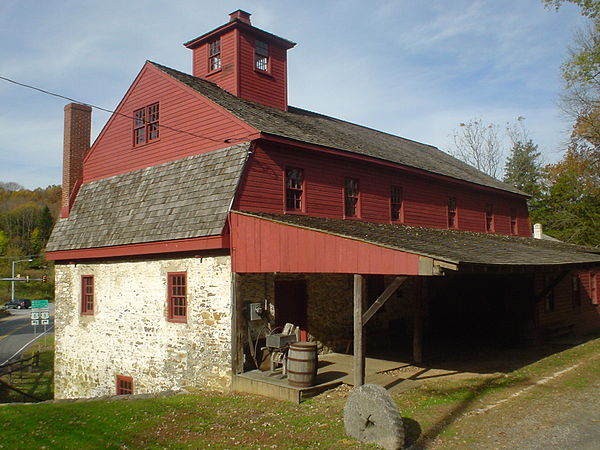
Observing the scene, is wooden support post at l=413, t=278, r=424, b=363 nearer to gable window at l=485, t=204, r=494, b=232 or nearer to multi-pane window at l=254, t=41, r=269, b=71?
multi-pane window at l=254, t=41, r=269, b=71

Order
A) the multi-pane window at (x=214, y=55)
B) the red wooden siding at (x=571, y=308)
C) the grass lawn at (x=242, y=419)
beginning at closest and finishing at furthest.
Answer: the grass lawn at (x=242, y=419) → the multi-pane window at (x=214, y=55) → the red wooden siding at (x=571, y=308)

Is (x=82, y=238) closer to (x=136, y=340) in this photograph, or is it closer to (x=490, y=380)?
(x=136, y=340)

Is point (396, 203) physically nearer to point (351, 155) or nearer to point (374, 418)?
point (351, 155)

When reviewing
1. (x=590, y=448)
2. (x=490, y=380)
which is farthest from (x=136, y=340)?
(x=590, y=448)

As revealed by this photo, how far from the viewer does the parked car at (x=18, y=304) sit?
60.4m

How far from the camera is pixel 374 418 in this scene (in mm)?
7609

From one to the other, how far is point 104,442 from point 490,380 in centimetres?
839

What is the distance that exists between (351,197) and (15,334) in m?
35.1

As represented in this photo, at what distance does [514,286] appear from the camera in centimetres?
1845

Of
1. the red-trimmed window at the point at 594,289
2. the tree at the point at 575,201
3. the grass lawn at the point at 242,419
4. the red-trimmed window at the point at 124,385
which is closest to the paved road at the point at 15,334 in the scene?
the red-trimmed window at the point at 124,385

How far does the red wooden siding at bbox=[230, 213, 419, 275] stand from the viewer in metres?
9.41

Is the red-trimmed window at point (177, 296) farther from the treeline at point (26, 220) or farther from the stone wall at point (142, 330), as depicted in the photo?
the treeline at point (26, 220)

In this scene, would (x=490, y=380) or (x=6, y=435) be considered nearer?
(x=6, y=435)

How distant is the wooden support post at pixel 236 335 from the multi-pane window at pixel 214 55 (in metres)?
9.33
